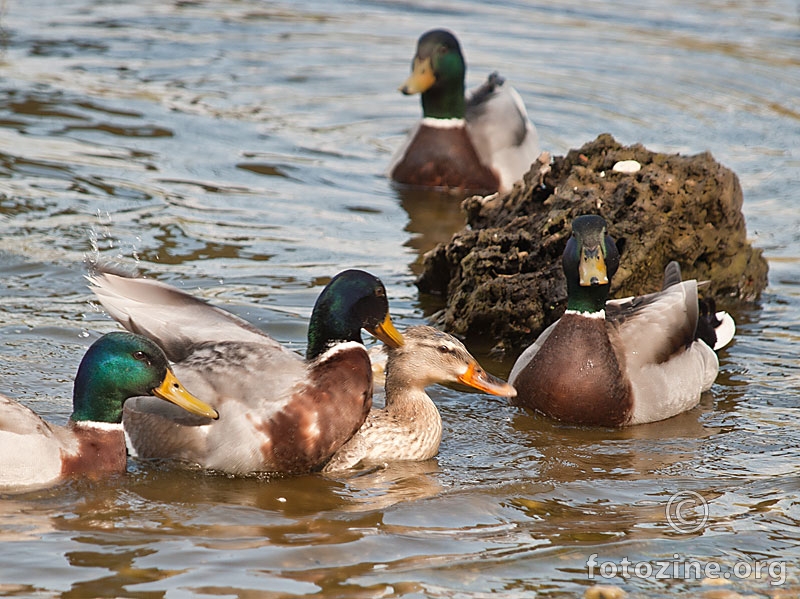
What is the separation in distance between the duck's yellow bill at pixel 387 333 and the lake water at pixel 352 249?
23.8 inches

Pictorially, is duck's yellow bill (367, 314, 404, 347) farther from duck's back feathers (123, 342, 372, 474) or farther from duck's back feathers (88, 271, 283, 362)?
duck's back feathers (88, 271, 283, 362)

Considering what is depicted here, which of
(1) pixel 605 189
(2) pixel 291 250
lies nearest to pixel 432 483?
(1) pixel 605 189

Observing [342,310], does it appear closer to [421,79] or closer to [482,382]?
[482,382]

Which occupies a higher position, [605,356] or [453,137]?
[453,137]

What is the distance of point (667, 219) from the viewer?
7.98m

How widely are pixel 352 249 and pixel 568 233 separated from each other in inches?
89.3

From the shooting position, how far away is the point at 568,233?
7625 mm

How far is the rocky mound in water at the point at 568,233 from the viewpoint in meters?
7.69

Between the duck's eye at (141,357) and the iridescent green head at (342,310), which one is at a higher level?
the iridescent green head at (342,310)

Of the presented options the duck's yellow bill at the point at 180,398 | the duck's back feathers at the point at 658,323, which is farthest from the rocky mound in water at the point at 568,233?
the duck's yellow bill at the point at 180,398

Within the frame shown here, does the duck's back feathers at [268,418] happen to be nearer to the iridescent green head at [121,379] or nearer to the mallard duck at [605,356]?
the iridescent green head at [121,379]

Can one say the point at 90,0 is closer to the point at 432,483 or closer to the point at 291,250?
the point at 291,250

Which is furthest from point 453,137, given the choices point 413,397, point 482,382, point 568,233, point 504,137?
point 413,397

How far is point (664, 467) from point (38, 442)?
2877 mm
